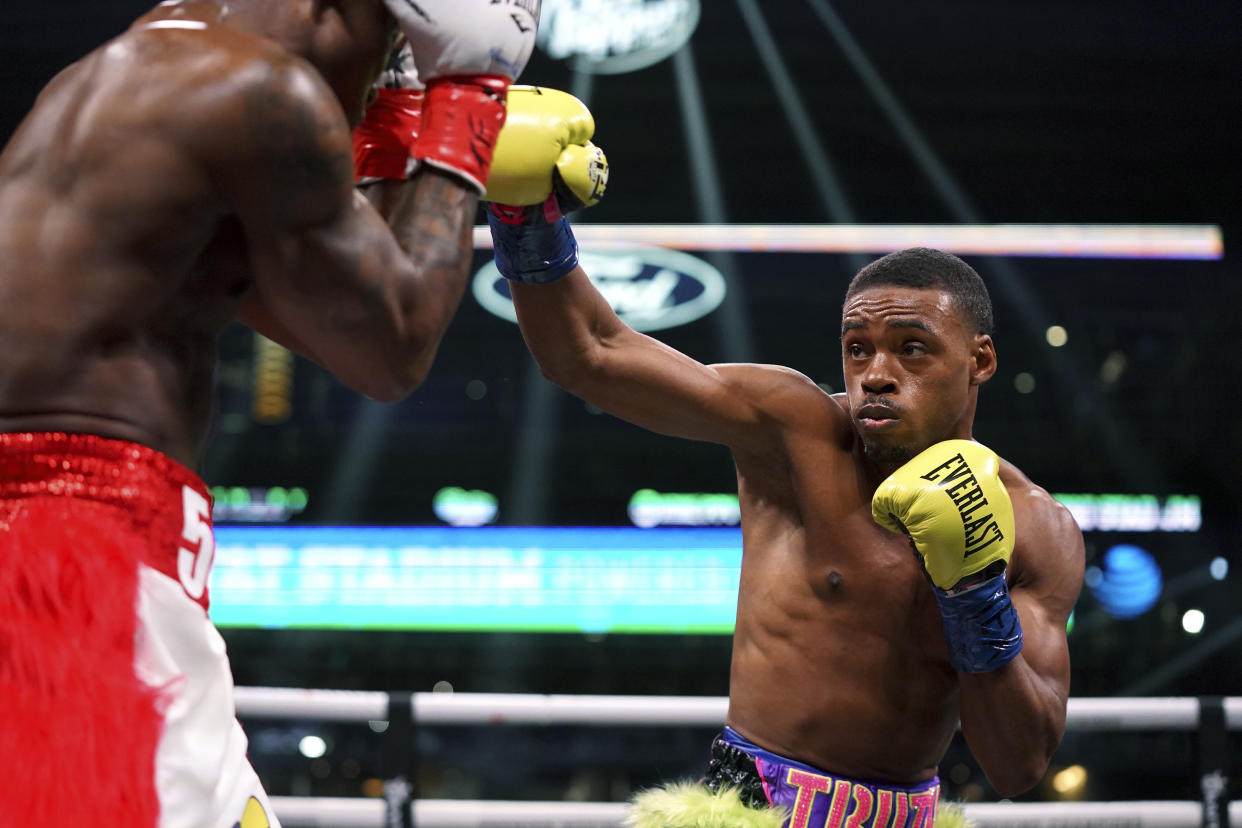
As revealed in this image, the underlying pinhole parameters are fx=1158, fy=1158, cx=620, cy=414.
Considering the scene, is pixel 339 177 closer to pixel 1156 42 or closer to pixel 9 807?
pixel 9 807

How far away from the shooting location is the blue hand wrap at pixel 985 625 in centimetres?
183

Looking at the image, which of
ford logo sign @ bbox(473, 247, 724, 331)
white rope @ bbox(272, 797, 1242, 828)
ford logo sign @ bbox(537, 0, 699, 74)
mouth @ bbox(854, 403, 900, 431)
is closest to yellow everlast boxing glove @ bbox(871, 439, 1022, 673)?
mouth @ bbox(854, 403, 900, 431)

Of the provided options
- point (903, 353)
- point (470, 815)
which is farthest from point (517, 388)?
point (903, 353)

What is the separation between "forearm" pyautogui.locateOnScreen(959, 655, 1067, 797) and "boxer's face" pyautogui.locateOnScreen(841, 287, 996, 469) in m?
0.41

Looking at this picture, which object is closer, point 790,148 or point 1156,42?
point 1156,42

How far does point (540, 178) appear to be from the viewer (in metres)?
1.73

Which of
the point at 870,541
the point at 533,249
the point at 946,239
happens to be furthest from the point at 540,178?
the point at 946,239

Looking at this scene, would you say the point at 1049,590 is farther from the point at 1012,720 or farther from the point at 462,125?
the point at 462,125

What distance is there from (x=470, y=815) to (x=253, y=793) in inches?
89.3

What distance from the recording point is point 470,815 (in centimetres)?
332

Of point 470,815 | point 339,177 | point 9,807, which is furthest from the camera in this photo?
point 470,815

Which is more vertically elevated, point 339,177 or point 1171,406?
point 339,177

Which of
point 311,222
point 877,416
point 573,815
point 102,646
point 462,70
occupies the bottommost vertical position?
point 573,815

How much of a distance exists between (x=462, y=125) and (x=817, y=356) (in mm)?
7449
